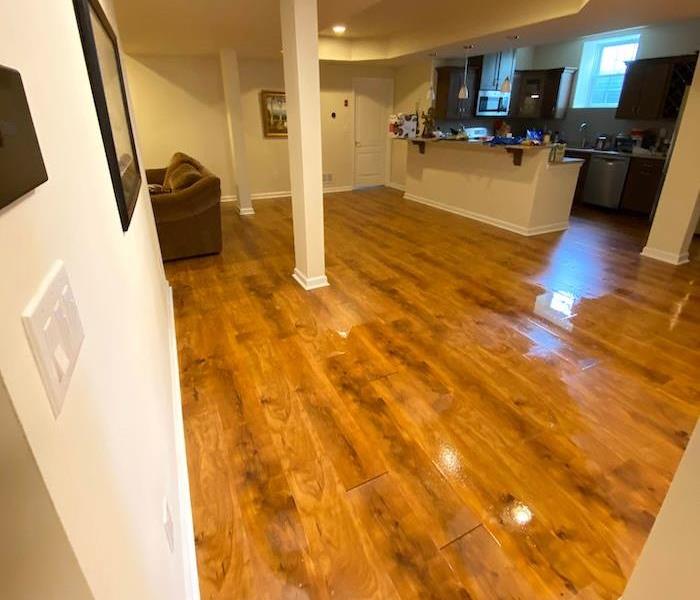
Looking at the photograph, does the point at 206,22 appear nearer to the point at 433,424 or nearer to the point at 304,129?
the point at 304,129

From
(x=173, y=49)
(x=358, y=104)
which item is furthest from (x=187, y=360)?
(x=358, y=104)

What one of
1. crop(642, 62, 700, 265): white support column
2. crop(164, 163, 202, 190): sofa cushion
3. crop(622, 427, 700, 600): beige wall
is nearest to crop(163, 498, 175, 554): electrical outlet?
crop(622, 427, 700, 600): beige wall

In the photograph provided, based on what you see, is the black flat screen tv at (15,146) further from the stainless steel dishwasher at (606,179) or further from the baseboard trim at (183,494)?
the stainless steel dishwasher at (606,179)

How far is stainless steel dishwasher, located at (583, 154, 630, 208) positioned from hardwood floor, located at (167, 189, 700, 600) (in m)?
2.76

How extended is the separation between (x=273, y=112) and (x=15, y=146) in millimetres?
7168

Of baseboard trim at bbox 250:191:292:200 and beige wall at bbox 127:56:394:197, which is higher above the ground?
beige wall at bbox 127:56:394:197

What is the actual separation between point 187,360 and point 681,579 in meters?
2.40

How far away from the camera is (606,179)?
20.4 ft

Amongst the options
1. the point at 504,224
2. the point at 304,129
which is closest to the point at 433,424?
the point at 304,129

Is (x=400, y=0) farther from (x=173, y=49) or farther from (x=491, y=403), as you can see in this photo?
(x=491, y=403)

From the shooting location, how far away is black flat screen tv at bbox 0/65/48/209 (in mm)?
370

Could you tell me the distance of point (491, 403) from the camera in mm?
2145

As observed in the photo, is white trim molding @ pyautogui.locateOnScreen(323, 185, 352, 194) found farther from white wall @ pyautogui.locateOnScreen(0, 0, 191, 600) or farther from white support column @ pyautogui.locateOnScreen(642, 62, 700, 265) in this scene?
white wall @ pyautogui.locateOnScreen(0, 0, 191, 600)

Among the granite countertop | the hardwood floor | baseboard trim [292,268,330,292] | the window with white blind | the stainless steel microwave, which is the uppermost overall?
the window with white blind
